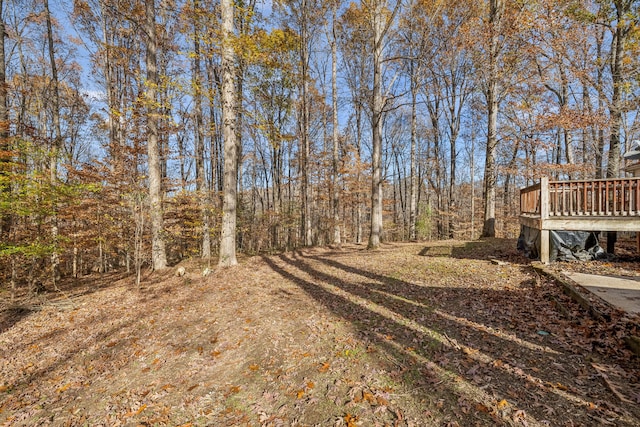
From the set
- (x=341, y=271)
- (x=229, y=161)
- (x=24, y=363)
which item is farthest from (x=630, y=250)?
(x=24, y=363)

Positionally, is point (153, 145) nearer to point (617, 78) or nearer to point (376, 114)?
point (376, 114)

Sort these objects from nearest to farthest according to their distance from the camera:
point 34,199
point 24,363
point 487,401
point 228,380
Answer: point 487,401 → point 228,380 → point 24,363 → point 34,199

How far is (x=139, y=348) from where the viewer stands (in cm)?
435

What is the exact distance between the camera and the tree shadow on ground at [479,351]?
99.5 inches

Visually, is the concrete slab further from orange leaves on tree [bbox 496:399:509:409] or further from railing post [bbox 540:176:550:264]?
orange leaves on tree [bbox 496:399:509:409]

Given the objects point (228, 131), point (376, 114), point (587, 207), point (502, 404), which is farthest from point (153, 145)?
point (587, 207)

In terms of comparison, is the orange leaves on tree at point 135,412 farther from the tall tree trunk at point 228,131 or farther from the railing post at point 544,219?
the railing post at point 544,219

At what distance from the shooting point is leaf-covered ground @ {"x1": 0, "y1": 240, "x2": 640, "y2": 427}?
2.68 metres

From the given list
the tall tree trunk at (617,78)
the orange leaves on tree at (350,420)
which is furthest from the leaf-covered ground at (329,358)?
the tall tree trunk at (617,78)

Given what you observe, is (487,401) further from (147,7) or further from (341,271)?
(147,7)

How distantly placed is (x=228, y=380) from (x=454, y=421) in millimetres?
2621

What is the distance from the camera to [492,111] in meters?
12.1

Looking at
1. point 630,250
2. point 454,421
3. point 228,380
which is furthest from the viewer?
point 630,250

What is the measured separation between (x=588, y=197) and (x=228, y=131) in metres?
9.93
